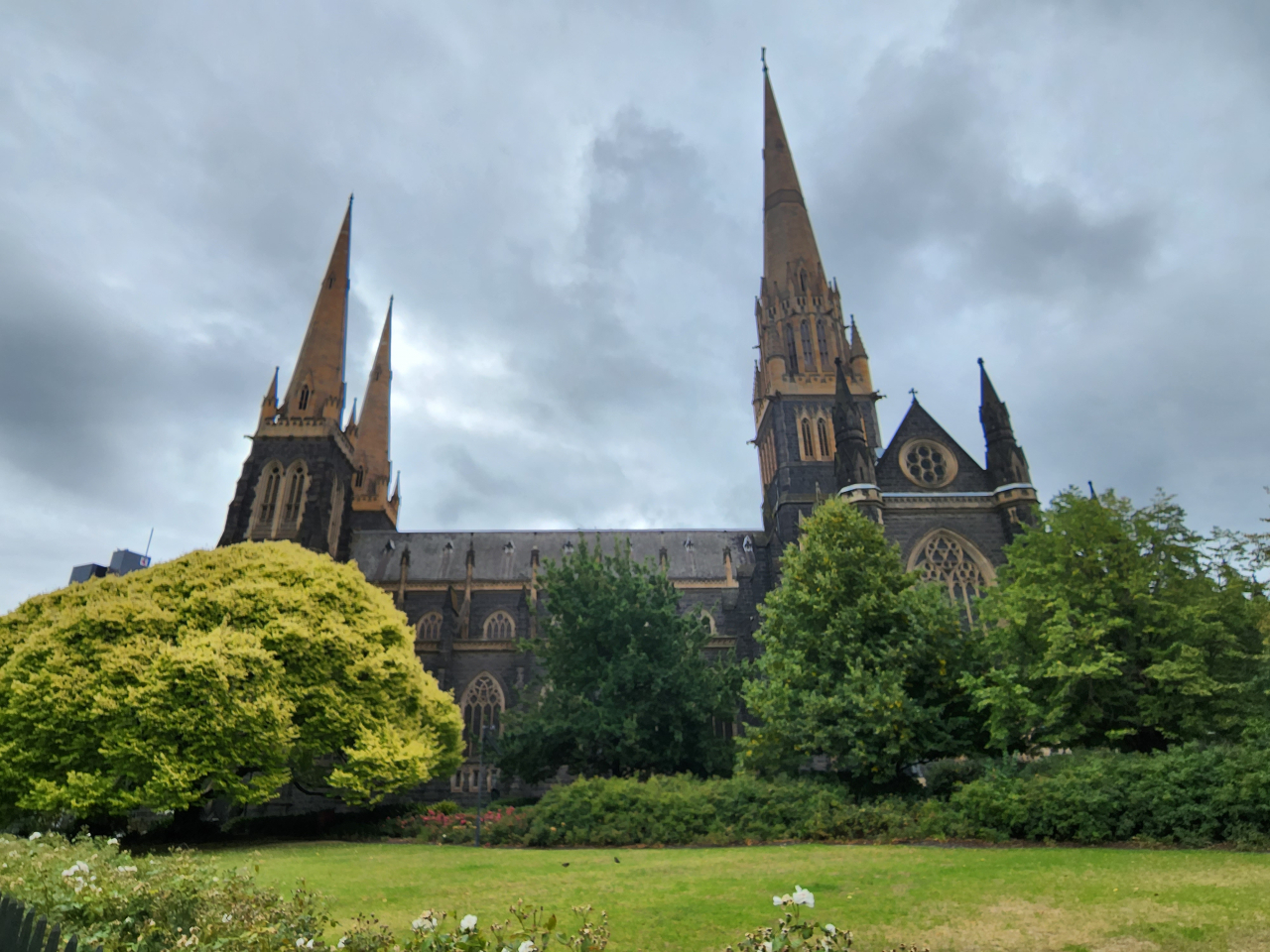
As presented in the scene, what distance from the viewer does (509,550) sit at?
4478 cm

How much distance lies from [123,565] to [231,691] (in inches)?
3602

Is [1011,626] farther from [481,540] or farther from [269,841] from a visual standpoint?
[481,540]

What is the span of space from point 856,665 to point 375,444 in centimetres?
4375

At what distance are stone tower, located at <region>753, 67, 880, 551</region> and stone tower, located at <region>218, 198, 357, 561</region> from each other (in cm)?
2474

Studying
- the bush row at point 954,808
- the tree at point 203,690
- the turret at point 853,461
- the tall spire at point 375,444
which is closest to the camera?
the bush row at point 954,808

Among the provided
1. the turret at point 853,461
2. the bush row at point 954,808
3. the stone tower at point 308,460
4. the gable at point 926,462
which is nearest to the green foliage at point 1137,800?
the bush row at point 954,808

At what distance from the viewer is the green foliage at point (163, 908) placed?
459 centimetres

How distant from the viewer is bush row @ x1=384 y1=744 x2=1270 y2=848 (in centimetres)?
1149

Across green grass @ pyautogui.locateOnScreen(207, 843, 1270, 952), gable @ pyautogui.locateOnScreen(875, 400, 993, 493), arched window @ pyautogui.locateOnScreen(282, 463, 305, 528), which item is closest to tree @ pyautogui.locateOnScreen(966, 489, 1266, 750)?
green grass @ pyautogui.locateOnScreen(207, 843, 1270, 952)

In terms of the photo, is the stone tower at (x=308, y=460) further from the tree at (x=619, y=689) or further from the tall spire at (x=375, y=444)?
the tree at (x=619, y=689)

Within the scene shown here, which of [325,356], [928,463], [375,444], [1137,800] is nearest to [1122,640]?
[1137,800]

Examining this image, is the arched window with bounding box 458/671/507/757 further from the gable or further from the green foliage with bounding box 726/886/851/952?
the green foliage with bounding box 726/886/851/952

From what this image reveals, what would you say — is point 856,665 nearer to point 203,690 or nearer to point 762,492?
point 203,690

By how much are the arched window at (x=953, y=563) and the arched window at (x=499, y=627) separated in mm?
22463
